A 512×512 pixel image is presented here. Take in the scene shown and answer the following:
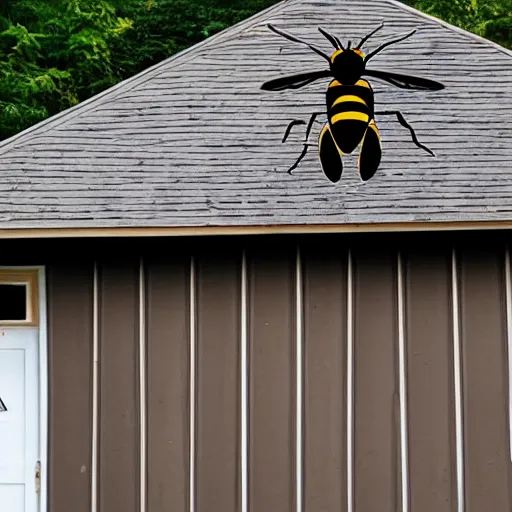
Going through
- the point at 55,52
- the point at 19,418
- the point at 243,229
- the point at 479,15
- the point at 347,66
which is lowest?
the point at 19,418

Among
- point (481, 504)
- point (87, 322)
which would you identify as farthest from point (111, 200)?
point (481, 504)

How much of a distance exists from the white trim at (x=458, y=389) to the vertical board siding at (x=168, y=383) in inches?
65.1

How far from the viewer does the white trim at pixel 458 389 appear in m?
4.22

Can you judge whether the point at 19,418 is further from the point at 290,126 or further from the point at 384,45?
the point at 384,45

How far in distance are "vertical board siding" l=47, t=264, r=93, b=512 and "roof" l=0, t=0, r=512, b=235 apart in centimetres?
55

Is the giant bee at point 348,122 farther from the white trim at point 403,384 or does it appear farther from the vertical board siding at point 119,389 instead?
the vertical board siding at point 119,389

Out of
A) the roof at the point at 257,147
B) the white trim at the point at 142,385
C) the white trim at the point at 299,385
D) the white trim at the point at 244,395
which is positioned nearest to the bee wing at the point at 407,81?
the roof at the point at 257,147

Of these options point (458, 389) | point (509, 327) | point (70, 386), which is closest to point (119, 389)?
point (70, 386)

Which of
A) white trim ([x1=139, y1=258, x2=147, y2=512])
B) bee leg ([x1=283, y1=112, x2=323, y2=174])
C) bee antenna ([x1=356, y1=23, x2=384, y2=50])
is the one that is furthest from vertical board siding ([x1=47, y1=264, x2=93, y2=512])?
bee antenna ([x1=356, y1=23, x2=384, y2=50])

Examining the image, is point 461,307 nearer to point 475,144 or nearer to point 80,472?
point 475,144

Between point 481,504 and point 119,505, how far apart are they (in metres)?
2.21

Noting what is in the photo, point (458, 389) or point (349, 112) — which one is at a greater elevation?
point (349, 112)

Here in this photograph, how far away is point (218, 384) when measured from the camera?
430cm

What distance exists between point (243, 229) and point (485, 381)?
1761mm
